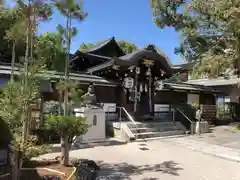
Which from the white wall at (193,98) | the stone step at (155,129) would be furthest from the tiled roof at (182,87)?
the stone step at (155,129)

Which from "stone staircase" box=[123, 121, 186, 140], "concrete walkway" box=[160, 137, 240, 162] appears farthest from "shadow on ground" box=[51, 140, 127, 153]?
"concrete walkway" box=[160, 137, 240, 162]

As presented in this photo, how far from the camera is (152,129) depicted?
12891 millimetres

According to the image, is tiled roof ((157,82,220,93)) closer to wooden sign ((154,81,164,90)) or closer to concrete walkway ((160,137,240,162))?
wooden sign ((154,81,164,90))

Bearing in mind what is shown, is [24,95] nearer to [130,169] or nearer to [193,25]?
[130,169]

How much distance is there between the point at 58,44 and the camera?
698cm

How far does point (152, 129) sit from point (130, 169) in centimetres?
609

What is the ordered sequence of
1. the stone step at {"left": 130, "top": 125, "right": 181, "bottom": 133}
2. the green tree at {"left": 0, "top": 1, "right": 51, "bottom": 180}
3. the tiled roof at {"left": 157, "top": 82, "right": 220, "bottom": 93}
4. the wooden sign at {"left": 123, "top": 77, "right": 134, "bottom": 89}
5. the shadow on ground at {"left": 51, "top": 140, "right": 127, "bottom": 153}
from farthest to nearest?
1. the tiled roof at {"left": 157, "top": 82, "right": 220, "bottom": 93}
2. the wooden sign at {"left": 123, "top": 77, "right": 134, "bottom": 89}
3. the stone step at {"left": 130, "top": 125, "right": 181, "bottom": 133}
4. the shadow on ground at {"left": 51, "top": 140, "right": 127, "bottom": 153}
5. the green tree at {"left": 0, "top": 1, "right": 51, "bottom": 180}

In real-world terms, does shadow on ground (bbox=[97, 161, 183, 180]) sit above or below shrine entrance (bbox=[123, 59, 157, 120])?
below

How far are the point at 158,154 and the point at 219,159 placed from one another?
2113mm

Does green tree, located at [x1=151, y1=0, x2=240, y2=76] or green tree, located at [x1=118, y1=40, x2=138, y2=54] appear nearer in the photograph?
green tree, located at [x1=151, y1=0, x2=240, y2=76]

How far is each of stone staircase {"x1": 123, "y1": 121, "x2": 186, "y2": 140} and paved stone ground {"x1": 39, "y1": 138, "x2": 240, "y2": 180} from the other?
1.41m

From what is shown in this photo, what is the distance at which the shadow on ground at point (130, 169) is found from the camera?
6.41 meters

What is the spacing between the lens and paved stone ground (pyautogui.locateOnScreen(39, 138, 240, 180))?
6.50 meters

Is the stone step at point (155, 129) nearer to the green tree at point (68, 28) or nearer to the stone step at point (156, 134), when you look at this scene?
the stone step at point (156, 134)
